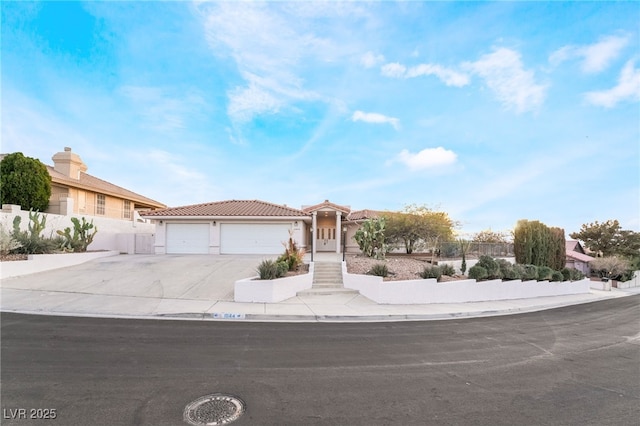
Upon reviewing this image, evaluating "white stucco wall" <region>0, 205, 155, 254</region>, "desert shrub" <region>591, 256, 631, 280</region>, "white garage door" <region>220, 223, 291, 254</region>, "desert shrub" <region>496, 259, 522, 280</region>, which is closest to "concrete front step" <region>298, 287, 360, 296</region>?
"desert shrub" <region>496, 259, 522, 280</region>

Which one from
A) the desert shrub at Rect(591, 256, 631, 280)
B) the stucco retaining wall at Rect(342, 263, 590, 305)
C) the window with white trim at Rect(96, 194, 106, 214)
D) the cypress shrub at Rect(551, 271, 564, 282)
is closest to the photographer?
the stucco retaining wall at Rect(342, 263, 590, 305)

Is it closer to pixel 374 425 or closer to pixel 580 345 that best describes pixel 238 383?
pixel 374 425

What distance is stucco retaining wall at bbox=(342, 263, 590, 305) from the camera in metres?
12.2

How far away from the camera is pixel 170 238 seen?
2256 centimetres

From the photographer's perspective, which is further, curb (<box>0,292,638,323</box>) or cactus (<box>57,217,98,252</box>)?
cactus (<box>57,217,98,252</box>)

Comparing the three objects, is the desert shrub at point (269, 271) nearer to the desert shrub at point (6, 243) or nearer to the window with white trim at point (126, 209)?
the desert shrub at point (6, 243)

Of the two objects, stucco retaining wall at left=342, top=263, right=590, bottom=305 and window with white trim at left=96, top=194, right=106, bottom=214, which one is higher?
window with white trim at left=96, top=194, right=106, bottom=214

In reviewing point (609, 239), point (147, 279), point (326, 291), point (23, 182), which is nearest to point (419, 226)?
point (326, 291)

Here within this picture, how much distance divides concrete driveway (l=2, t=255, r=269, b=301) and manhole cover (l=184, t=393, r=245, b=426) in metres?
7.41

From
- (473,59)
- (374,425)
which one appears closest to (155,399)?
(374,425)

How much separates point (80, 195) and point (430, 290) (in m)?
25.6

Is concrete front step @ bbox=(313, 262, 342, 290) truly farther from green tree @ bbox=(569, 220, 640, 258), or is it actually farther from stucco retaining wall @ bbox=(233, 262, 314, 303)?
green tree @ bbox=(569, 220, 640, 258)

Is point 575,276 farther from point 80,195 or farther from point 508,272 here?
point 80,195

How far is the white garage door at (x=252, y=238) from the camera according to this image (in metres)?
22.3
